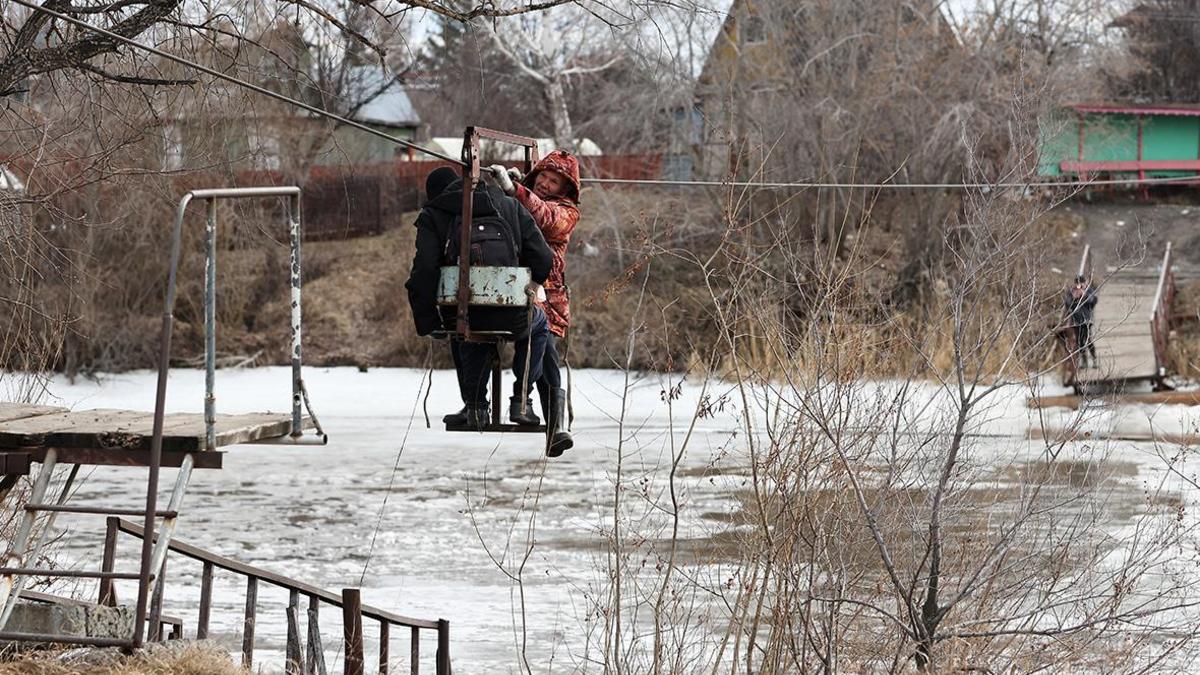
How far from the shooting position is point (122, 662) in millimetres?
7582

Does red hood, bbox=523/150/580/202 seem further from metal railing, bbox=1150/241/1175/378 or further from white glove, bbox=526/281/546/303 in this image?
metal railing, bbox=1150/241/1175/378

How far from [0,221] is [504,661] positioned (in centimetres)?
531

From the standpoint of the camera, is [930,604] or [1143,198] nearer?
[930,604]

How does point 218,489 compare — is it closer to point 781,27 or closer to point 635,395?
point 635,395

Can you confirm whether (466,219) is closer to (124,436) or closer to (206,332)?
(206,332)

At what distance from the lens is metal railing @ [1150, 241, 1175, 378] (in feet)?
94.5

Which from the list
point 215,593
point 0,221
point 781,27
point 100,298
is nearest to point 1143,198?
point 781,27

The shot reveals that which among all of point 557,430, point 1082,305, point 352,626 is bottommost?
point 352,626

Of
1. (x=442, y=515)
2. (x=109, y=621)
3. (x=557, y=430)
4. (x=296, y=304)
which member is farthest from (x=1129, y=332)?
(x=109, y=621)

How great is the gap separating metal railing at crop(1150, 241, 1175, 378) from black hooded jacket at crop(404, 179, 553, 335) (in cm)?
2289

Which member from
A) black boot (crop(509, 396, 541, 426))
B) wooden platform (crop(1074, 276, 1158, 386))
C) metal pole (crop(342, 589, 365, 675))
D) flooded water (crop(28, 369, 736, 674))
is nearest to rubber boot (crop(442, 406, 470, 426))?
black boot (crop(509, 396, 541, 426))

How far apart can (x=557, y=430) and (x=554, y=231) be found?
1136 millimetres

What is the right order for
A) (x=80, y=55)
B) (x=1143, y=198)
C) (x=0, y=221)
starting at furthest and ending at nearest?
(x=1143, y=198)
(x=0, y=221)
(x=80, y=55)

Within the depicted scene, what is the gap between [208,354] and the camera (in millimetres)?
6602
